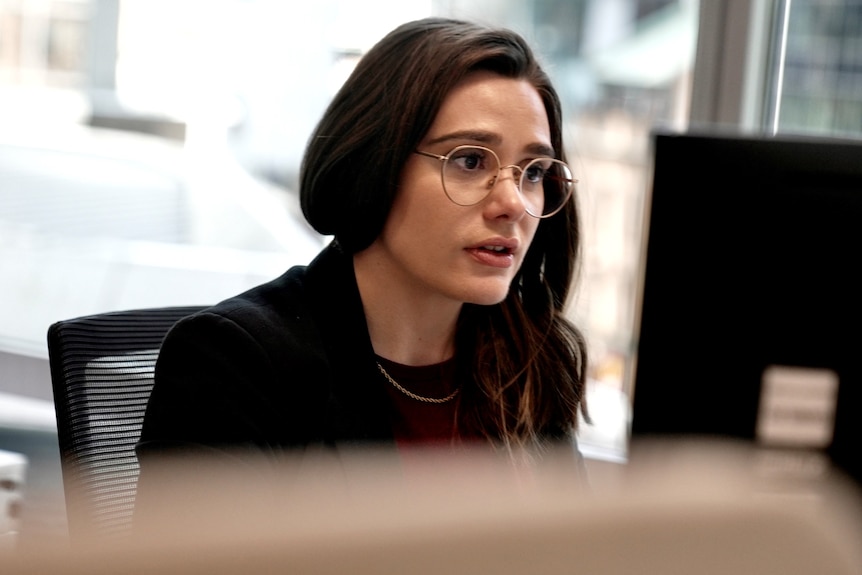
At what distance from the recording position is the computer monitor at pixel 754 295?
0.79 metres

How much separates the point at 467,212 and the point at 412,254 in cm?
9

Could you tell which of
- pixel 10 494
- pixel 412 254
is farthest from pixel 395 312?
pixel 10 494

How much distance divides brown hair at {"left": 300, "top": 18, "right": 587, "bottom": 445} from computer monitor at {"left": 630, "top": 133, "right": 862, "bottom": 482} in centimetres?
69

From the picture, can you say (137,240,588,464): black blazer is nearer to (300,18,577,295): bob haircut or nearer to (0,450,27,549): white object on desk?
(300,18,577,295): bob haircut

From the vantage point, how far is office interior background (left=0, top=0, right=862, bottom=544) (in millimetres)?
2533

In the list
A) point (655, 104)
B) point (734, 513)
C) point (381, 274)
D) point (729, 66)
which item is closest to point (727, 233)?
point (734, 513)

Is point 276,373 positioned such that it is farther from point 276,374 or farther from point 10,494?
point 10,494

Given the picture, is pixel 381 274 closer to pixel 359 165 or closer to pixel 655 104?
pixel 359 165

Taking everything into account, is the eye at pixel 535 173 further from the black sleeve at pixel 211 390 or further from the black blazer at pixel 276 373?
the black sleeve at pixel 211 390

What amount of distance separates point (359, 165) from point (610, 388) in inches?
53.4

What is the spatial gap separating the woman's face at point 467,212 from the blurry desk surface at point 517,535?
114cm

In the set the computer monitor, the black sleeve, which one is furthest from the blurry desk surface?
the black sleeve

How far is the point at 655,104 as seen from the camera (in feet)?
8.18

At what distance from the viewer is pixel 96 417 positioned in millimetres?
1371
